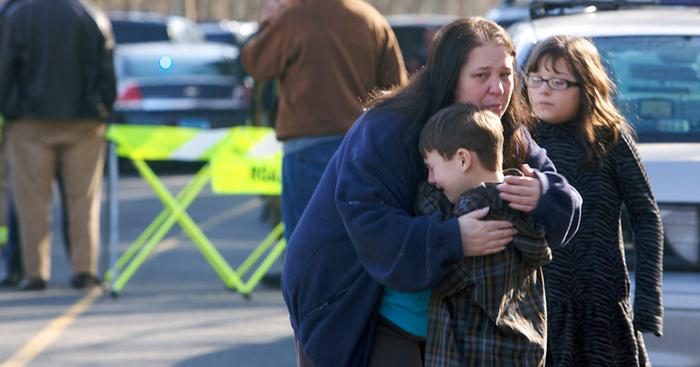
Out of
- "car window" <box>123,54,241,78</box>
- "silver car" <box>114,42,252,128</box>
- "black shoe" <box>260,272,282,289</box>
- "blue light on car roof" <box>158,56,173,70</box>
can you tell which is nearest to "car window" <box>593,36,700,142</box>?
"black shoe" <box>260,272,282,289</box>

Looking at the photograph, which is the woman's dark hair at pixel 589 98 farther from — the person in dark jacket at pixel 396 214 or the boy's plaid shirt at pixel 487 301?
the boy's plaid shirt at pixel 487 301

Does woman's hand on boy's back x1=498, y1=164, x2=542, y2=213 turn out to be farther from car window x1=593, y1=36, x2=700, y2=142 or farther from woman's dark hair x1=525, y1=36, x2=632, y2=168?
car window x1=593, y1=36, x2=700, y2=142

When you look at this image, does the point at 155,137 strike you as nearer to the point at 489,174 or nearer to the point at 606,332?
the point at 606,332

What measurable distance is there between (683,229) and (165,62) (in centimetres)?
1309

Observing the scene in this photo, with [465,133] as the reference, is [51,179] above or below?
below

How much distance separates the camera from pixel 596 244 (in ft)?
15.4

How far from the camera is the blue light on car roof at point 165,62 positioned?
18.2m

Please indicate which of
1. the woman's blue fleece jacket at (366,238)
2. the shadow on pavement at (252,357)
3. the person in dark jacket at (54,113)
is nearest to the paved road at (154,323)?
the shadow on pavement at (252,357)

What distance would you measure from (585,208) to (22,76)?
5876 millimetres

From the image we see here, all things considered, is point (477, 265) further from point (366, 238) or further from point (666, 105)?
point (666, 105)

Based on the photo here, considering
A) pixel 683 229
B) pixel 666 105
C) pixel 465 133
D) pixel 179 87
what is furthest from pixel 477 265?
pixel 179 87

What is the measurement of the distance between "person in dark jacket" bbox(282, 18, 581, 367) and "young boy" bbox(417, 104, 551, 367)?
0.15ft

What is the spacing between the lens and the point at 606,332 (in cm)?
469

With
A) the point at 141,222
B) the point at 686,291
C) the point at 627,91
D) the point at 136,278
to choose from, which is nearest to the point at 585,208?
the point at 686,291
